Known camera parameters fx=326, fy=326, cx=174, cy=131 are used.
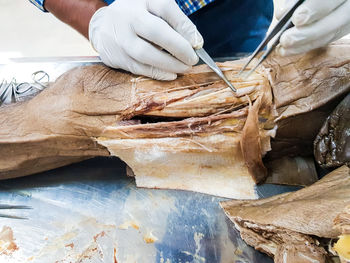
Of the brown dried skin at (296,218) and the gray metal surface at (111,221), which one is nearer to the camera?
the brown dried skin at (296,218)

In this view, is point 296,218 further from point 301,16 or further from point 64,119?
point 64,119

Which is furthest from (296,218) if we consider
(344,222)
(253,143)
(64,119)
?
(64,119)

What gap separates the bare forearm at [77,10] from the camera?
6.46 ft

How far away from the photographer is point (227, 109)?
1.47 m

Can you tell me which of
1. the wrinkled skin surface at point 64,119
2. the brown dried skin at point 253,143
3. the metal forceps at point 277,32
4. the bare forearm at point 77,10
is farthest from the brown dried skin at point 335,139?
the bare forearm at point 77,10

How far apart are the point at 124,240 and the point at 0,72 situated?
1.53 metres

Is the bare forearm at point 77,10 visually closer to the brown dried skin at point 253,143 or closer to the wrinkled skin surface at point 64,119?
the wrinkled skin surface at point 64,119

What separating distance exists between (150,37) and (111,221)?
0.92 meters

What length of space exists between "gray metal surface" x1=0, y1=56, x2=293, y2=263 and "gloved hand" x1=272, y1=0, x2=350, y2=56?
0.73 m

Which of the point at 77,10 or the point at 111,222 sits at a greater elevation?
the point at 77,10

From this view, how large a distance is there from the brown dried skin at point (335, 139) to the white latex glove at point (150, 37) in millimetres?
643

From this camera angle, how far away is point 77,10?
6.61 ft

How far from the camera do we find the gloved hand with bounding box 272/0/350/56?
1.27 meters

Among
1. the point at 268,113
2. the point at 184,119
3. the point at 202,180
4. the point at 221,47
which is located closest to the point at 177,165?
the point at 202,180
